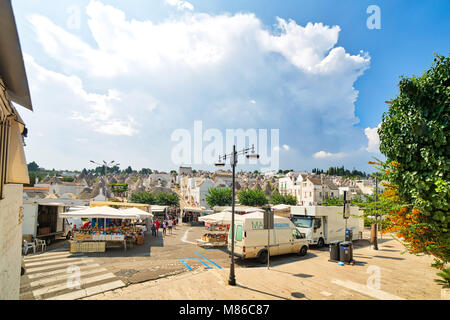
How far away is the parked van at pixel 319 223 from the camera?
17.4m

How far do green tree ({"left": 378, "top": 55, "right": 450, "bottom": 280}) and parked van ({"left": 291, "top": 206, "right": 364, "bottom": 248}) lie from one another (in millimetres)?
11910

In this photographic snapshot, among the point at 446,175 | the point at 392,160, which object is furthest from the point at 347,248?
the point at 446,175

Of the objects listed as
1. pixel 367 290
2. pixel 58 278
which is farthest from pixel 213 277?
pixel 58 278

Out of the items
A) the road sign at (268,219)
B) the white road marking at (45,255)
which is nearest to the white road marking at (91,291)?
the road sign at (268,219)

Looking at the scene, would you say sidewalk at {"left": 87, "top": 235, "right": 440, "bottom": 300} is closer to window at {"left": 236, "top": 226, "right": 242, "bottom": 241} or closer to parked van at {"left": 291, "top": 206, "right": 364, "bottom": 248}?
window at {"left": 236, "top": 226, "right": 242, "bottom": 241}

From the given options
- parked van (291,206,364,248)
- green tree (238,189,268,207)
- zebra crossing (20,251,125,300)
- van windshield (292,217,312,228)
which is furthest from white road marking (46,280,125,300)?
green tree (238,189,268,207)

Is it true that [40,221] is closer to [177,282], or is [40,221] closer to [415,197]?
[177,282]

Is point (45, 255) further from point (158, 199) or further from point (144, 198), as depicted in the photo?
point (144, 198)

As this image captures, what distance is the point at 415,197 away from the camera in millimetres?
5137

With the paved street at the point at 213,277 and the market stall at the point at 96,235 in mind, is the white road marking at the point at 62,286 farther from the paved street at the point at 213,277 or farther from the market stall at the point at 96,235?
the market stall at the point at 96,235

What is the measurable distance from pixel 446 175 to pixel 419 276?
8.51 meters

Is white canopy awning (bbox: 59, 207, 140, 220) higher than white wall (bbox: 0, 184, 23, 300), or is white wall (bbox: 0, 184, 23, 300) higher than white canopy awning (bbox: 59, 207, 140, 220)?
white wall (bbox: 0, 184, 23, 300)

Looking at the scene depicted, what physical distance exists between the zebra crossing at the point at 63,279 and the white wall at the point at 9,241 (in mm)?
2946

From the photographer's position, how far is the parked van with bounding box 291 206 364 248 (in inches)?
685
